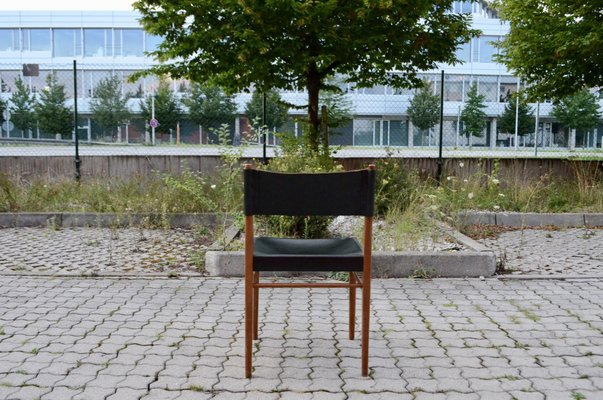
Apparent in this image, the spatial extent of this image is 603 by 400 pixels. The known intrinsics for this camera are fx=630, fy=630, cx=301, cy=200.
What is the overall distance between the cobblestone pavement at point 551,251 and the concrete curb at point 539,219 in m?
0.31

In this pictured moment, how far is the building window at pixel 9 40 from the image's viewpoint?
180 feet

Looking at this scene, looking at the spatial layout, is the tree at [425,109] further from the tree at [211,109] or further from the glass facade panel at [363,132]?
the tree at [211,109]

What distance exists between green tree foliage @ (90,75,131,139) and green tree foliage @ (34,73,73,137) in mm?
1039

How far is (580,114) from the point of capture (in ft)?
113

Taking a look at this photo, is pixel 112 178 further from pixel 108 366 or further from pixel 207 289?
pixel 108 366

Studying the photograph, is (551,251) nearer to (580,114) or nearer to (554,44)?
(554,44)

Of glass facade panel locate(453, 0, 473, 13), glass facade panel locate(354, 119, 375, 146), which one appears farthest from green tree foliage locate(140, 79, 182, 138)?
glass facade panel locate(453, 0, 473, 13)

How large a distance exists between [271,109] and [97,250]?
6.84m

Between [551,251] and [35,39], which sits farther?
[35,39]

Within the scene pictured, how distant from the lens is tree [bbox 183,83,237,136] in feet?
50.3

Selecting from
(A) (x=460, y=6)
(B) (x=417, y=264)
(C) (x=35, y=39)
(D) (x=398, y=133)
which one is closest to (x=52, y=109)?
(D) (x=398, y=133)

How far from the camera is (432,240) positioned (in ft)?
23.9

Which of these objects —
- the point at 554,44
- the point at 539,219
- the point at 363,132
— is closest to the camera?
the point at 539,219

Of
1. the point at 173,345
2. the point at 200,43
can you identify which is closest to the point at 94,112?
the point at 200,43
